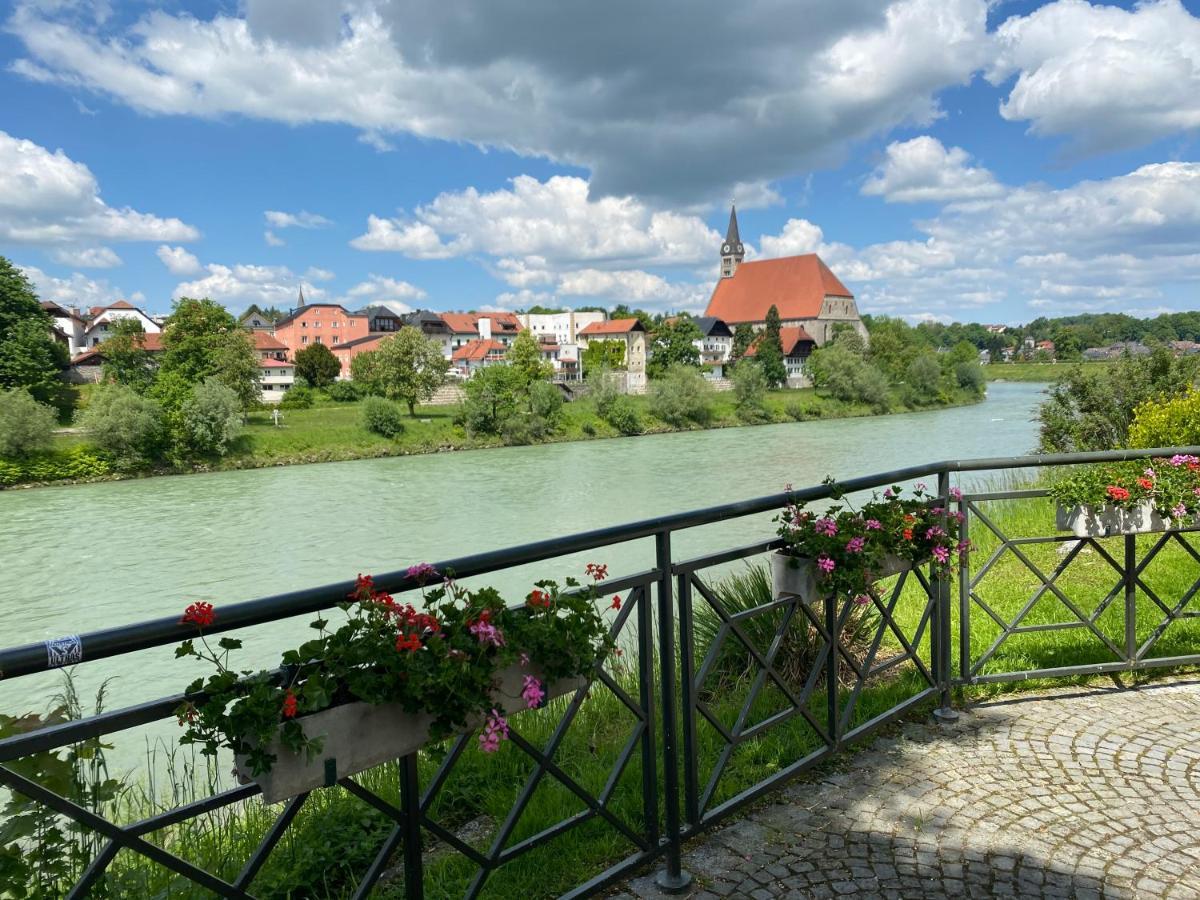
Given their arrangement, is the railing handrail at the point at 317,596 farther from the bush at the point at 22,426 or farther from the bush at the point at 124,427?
the bush at the point at 22,426

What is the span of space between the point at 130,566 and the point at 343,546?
4.60m

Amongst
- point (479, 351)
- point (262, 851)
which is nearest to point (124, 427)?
point (262, 851)

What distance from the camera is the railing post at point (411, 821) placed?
2.12 m

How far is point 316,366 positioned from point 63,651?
7942cm

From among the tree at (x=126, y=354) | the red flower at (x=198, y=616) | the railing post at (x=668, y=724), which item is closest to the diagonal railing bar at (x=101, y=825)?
the red flower at (x=198, y=616)

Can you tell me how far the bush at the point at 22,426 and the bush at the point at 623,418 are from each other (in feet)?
93.1

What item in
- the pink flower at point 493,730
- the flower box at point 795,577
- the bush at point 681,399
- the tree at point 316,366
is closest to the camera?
the pink flower at point 493,730

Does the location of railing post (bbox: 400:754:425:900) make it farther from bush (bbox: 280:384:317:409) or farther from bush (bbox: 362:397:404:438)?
bush (bbox: 280:384:317:409)

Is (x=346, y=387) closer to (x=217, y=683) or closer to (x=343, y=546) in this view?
(x=343, y=546)

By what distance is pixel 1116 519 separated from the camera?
159 inches

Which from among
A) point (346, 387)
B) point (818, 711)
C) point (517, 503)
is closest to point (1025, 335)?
point (346, 387)

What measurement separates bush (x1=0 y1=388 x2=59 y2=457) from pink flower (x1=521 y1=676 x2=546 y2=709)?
39.4m

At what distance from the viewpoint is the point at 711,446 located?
42.8m

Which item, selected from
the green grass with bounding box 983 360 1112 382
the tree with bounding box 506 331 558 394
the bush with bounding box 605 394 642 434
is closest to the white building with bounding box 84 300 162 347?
the tree with bounding box 506 331 558 394
